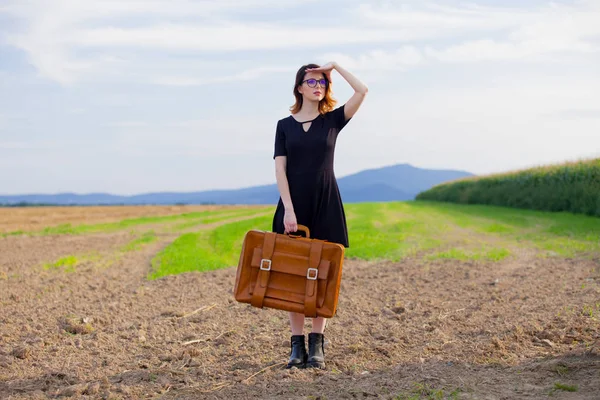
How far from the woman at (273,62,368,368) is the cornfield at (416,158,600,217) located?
66.8ft

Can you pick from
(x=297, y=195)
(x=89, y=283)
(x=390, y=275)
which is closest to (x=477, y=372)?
(x=297, y=195)

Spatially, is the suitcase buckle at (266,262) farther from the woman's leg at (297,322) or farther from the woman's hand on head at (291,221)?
the woman's leg at (297,322)

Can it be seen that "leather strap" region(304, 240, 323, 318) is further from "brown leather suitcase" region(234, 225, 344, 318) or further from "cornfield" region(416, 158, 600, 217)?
"cornfield" region(416, 158, 600, 217)

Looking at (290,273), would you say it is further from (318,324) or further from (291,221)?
(318,324)

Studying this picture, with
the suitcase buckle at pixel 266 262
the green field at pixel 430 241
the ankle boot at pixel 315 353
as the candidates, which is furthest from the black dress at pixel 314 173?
the green field at pixel 430 241

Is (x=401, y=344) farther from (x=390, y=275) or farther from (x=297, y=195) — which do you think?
(x=390, y=275)

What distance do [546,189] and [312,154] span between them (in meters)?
26.1

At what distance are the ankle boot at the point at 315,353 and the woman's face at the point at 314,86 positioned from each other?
6.71 ft

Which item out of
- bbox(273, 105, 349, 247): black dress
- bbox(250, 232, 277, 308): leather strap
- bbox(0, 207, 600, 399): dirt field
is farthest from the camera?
bbox(273, 105, 349, 247): black dress

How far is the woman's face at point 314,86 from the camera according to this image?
18.2ft

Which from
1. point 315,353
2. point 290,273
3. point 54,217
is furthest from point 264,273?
point 54,217

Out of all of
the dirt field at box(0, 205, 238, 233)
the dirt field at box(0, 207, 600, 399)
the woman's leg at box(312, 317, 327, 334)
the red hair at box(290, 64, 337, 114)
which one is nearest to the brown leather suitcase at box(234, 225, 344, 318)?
the woman's leg at box(312, 317, 327, 334)

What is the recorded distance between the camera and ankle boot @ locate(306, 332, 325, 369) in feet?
19.0

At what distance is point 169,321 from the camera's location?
26.6 ft
